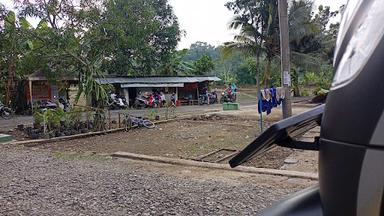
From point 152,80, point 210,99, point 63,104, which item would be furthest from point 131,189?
point 210,99

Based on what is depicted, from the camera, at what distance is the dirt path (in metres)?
3.54

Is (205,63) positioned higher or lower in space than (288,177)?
higher

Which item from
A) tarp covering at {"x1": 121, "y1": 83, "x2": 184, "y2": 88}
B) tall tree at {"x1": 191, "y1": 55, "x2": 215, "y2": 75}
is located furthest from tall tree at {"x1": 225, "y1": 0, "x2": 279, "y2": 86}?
tall tree at {"x1": 191, "y1": 55, "x2": 215, "y2": 75}

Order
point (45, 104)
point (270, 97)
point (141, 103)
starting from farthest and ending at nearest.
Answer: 1. point (141, 103)
2. point (45, 104)
3. point (270, 97)

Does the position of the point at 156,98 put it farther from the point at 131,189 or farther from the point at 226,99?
the point at 131,189

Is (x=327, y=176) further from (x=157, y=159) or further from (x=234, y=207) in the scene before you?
(x=157, y=159)

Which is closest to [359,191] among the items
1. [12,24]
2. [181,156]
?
[181,156]

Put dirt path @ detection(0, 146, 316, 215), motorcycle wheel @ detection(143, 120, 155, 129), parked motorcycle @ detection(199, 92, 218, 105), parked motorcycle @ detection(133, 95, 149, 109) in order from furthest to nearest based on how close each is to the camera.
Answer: parked motorcycle @ detection(199, 92, 218, 105), parked motorcycle @ detection(133, 95, 149, 109), motorcycle wheel @ detection(143, 120, 155, 129), dirt path @ detection(0, 146, 316, 215)

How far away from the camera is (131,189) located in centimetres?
419

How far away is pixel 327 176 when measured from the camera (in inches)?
34.5

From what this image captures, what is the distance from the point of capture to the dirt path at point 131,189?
3543mm

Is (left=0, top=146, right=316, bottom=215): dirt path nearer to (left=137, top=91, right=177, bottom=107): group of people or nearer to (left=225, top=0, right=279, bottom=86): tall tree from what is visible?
(left=225, top=0, right=279, bottom=86): tall tree

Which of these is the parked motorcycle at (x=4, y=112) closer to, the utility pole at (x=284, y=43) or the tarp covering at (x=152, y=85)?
the tarp covering at (x=152, y=85)

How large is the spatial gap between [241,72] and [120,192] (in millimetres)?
39367
